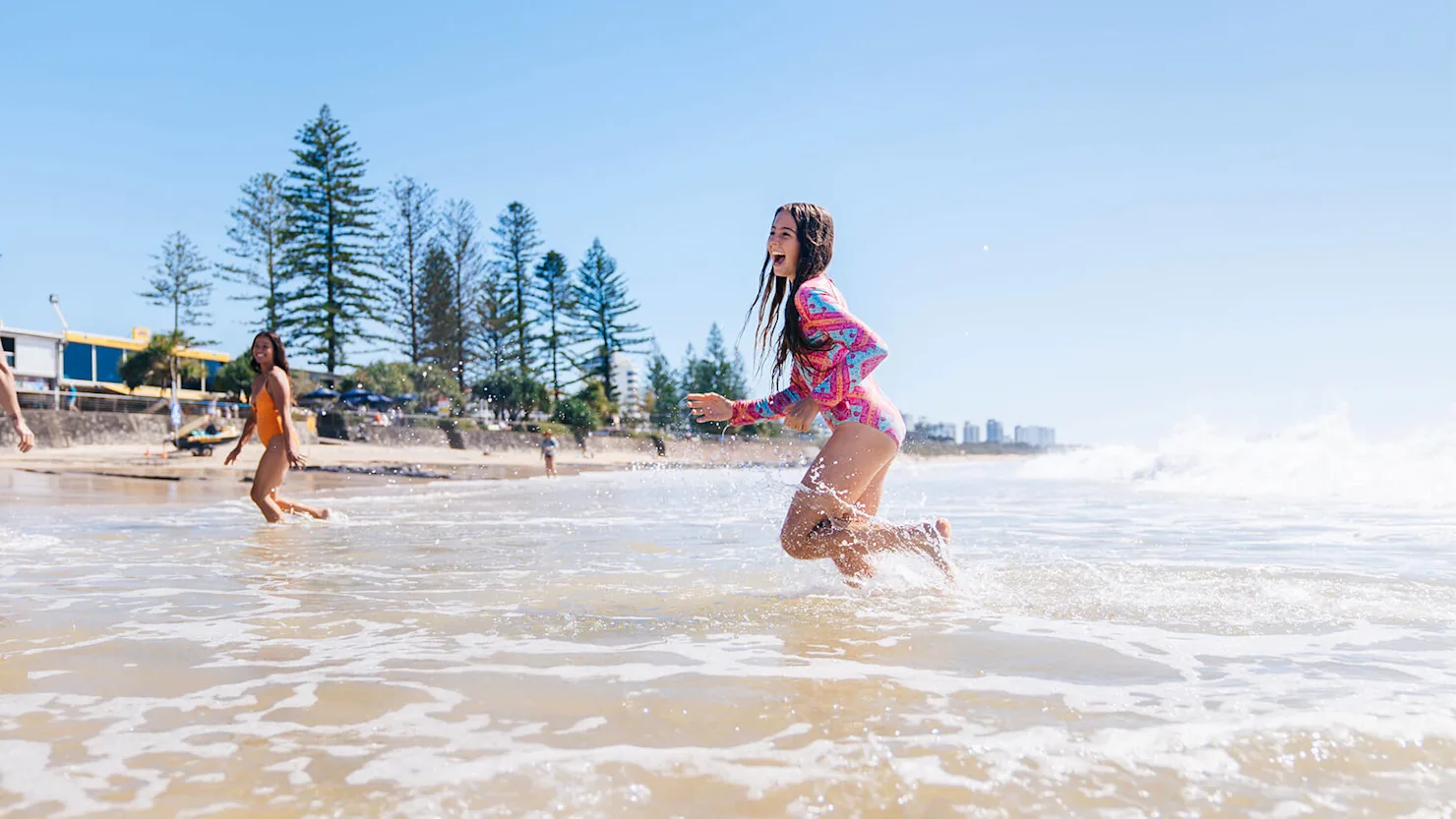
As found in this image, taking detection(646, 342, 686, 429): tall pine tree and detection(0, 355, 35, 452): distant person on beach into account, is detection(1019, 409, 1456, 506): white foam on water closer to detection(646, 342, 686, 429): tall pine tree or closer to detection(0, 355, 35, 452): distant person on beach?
detection(0, 355, 35, 452): distant person on beach

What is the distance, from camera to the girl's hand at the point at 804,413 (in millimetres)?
3928

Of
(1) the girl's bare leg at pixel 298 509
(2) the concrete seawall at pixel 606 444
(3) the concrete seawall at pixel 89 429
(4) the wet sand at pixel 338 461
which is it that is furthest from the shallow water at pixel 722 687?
(2) the concrete seawall at pixel 606 444

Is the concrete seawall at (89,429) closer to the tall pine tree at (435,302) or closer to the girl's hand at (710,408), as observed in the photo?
the tall pine tree at (435,302)

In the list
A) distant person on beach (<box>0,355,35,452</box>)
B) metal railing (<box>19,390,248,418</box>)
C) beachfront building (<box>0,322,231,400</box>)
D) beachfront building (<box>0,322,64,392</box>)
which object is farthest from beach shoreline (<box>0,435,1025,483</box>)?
beachfront building (<box>0,322,64,392</box>)

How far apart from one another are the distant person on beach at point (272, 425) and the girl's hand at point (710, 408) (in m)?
4.96

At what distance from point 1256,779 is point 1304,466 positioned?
60.7ft

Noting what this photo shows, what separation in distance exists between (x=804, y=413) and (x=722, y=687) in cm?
171

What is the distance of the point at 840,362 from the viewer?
146 inches

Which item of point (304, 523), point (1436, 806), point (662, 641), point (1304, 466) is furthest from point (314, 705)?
point (1304, 466)

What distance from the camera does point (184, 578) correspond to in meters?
4.57

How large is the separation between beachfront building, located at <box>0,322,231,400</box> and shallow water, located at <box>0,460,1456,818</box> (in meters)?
48.2

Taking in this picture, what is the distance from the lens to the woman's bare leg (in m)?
7.75

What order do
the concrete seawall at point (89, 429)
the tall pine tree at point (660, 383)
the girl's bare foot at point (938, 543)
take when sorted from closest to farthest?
the girl's bare foot at point (938, 543) → the concrete seawall at point (89, 429) → the tall pine tree at point (660, 383)

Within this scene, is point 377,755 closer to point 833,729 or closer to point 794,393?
point 833,729
